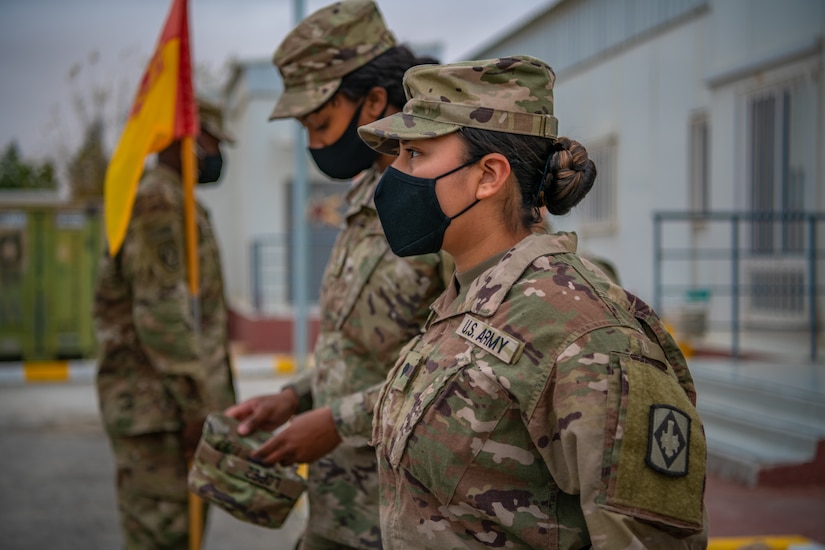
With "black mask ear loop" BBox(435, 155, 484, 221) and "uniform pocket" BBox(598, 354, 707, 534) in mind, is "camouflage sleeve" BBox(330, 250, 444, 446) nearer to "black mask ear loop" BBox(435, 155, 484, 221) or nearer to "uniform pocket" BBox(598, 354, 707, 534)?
"black mask ear loop" BBox(435, 155, 484, 221)

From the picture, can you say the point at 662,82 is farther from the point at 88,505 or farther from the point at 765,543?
the point at 88,505

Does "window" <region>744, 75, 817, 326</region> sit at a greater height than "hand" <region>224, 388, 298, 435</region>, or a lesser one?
greater

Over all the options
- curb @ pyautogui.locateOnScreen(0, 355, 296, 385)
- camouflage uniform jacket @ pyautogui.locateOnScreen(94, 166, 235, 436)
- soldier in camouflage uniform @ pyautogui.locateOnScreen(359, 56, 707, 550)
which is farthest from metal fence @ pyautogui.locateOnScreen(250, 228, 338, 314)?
soldier in camouflage uniform @ pyautogui.locateOnScreen(359, 56, 707, 550)

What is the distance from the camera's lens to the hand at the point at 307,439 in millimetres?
2156

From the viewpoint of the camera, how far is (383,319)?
2.23 m

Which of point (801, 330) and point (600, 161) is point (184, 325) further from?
point (600, 161)

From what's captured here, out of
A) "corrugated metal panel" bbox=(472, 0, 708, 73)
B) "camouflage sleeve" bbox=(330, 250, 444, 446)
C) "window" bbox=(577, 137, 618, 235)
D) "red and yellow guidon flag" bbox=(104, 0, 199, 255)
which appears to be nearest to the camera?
"camouflage sleeve" bbox=(330, 250, 444, 446)

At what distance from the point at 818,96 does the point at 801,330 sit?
1929mm

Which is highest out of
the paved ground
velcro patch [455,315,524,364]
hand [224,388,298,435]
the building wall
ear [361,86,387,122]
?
the building wall

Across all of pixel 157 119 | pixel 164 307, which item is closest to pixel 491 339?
pixel 164 307

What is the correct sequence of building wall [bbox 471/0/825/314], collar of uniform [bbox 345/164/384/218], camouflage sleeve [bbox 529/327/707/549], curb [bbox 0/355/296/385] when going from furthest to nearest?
1. curb [bbox 0/355/296/385]
2. building wall [bbox 471/0/825/314]
3. collar of uniform [bbox 345/164/384/218]
4. camouflage sleeve [bbox 529/327/707/549]

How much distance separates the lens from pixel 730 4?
26.9 ft

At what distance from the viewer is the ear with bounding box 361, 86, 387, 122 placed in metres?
2.44

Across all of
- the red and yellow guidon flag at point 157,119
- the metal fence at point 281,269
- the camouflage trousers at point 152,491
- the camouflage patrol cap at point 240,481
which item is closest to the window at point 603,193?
the metal fence at point 281,269
